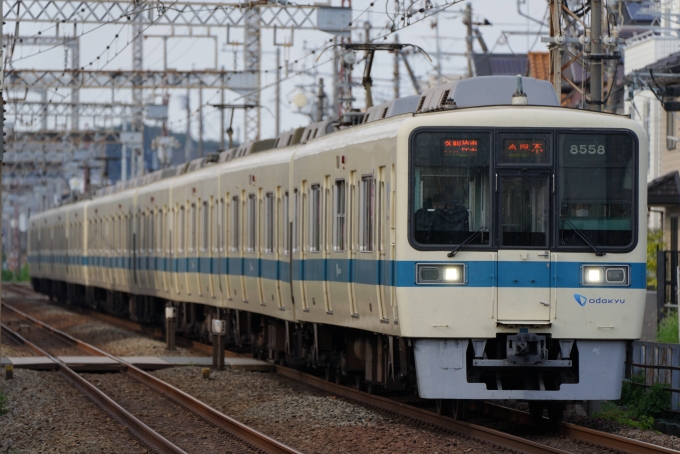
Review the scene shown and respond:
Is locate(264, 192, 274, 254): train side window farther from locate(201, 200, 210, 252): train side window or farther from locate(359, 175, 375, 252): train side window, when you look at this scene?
locate(359, 175, 375, 252): train side window

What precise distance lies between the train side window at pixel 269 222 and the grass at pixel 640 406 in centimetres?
563

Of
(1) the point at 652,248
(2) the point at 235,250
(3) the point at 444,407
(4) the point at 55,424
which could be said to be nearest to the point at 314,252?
(3) the point at 444,407

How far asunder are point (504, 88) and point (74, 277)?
28.9 metres

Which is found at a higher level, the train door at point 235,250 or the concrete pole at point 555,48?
the concrete pole at point 555,48

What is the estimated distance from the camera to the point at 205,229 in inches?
880

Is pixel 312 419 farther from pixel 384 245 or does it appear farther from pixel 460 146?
pixel 460 146

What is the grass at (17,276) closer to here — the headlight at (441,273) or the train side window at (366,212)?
the train side window at (366,212)

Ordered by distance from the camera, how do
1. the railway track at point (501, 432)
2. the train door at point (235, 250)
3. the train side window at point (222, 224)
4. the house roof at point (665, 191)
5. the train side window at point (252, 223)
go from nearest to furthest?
the railway track at point (501, 432)
the train side window at point (252, 223)
the train door at point (235, 250)
the train side window at point (222, 224)
the house roof at point (665, 191)

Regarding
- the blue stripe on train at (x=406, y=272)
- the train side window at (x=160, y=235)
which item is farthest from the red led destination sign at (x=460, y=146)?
the train side window at (x=160, y=235)

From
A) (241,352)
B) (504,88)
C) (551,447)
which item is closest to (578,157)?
(504,88)

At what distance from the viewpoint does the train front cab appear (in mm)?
10961

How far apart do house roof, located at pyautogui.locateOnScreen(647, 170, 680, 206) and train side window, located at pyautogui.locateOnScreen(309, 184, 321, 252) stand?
950 centimetres

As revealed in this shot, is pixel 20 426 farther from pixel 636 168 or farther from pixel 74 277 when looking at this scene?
pixel 74 277

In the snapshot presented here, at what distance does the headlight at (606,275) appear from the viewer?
1106 centimetres
